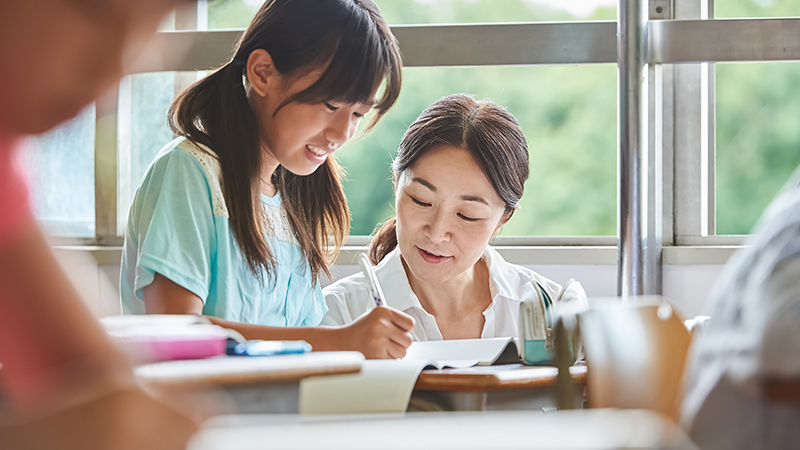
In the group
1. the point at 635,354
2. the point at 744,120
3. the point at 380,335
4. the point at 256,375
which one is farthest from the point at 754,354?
the point at 744,120

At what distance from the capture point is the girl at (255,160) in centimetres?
127

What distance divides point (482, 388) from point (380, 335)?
0.27 meters

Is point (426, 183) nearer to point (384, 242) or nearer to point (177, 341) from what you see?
point (384, 242)

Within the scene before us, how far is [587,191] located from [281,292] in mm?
4207

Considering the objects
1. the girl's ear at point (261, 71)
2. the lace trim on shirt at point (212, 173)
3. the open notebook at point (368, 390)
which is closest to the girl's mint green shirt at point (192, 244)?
the lace trim on shirt at point (212, 173)

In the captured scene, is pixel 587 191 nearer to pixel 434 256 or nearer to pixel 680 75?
pixel 680 75

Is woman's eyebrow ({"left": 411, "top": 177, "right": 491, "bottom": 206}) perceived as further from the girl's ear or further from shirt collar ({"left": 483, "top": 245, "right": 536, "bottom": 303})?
the girl's ear

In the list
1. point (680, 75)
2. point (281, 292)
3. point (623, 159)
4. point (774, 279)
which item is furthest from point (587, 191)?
point (774, 279)

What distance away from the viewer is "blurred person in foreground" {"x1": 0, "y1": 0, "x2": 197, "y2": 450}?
31 cm

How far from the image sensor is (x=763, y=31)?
181 centimetres

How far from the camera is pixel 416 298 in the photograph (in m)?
Result: 1.67

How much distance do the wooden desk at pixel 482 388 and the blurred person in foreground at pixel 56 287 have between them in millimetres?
607

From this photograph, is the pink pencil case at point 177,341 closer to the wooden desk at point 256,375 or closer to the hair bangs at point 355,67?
the wooden desk at point 256,375

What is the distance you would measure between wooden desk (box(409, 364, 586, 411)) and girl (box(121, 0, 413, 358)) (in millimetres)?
254
